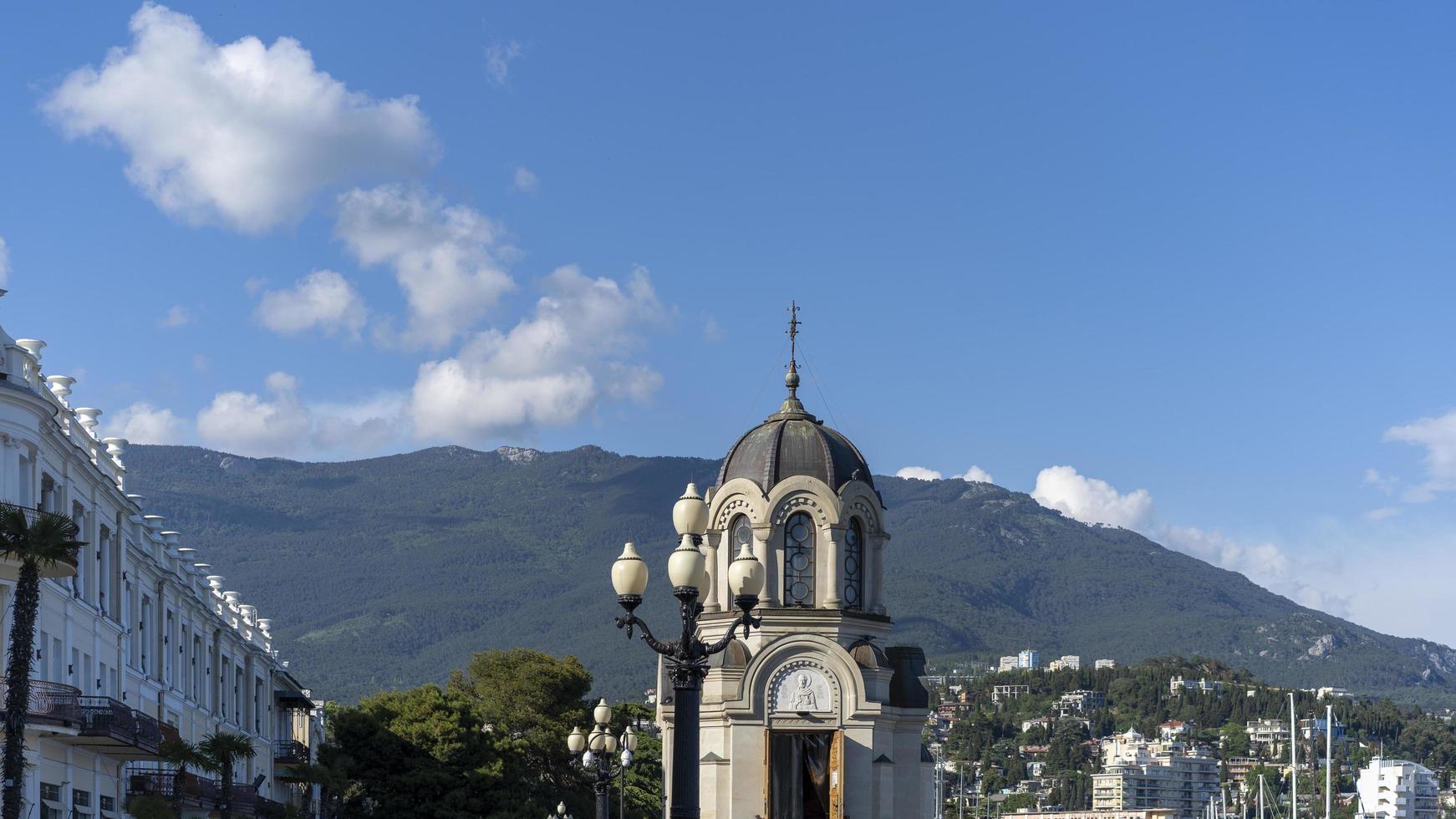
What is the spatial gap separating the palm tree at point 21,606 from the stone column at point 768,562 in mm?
23425

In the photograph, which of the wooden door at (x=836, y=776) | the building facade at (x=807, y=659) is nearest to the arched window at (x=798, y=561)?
the building facade at (x=807, y=659)

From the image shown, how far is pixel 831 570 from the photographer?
52.6 metres

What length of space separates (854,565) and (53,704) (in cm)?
2348

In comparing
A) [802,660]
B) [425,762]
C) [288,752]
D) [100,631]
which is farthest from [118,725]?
[425,762]

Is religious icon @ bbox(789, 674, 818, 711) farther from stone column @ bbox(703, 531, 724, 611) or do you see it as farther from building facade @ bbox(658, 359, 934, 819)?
stone column @ bbox(703, 531, 724, 611)

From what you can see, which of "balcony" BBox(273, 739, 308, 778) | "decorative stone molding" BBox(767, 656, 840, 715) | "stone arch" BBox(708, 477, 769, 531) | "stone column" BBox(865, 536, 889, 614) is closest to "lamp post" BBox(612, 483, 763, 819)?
"decorative stone molding" BBox(767, 656, 840, 715)

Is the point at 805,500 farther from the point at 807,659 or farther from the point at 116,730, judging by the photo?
the point at 116,730

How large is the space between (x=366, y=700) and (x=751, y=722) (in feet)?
126

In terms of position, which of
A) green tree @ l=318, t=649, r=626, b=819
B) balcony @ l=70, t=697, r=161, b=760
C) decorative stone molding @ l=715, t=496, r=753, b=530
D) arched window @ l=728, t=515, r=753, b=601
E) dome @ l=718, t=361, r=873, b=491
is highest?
dome @ l=718, t=361, r=873, b=491

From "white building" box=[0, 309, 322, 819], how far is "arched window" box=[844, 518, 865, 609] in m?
17.8

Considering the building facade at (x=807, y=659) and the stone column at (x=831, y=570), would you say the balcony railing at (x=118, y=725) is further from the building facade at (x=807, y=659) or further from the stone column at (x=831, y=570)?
the stone column at (x=831, y=570)

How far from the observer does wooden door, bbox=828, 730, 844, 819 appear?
5066 centimetres

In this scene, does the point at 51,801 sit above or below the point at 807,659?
below

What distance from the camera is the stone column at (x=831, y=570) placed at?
52.4 meters
